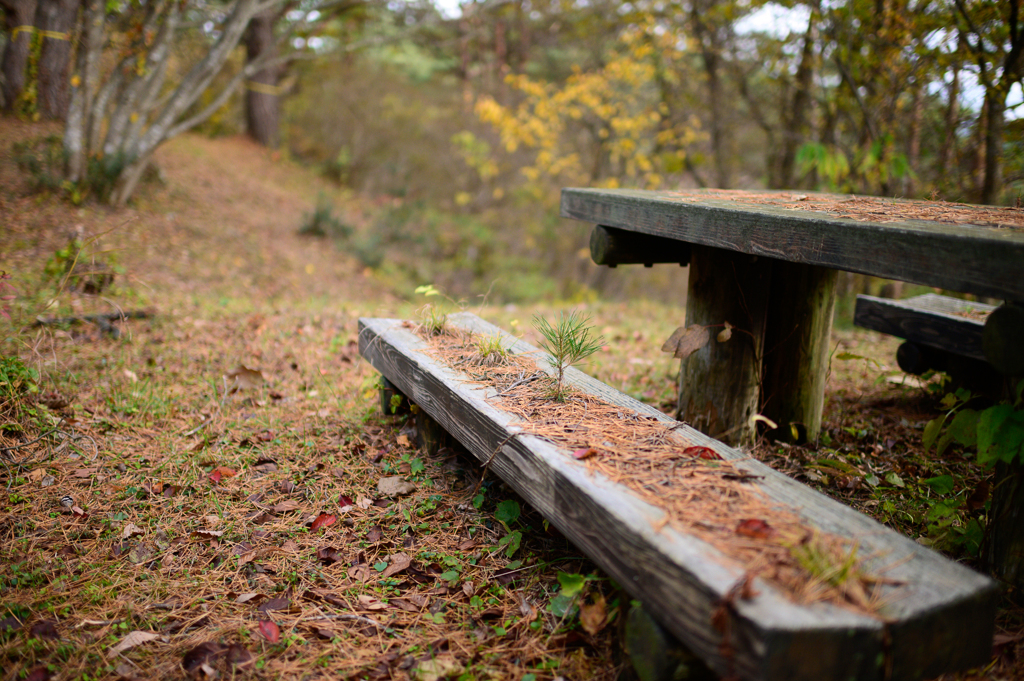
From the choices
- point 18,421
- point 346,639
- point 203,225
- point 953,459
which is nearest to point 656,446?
point 346,639

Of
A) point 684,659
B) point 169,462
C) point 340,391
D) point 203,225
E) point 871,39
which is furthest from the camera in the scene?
point 203,225

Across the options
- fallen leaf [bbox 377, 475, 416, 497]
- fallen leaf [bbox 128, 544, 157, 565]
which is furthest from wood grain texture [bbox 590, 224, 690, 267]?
fallen leaf [bbox 128, 544, 157, 565]

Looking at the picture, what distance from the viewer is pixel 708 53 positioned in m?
8.09

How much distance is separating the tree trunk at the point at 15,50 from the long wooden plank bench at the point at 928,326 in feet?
35.6

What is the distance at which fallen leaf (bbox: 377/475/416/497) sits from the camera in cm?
257

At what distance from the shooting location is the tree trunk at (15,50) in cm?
828

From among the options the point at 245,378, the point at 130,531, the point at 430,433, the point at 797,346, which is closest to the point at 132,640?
the point at 130,531

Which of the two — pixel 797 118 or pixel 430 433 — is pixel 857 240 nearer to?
pixel 430 433

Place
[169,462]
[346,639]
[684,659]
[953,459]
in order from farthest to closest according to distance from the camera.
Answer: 1. [953,459]
2. [169,462]
3. [346,639]
4. [684,659]

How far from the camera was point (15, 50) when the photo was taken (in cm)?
845

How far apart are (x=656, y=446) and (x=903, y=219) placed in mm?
1162

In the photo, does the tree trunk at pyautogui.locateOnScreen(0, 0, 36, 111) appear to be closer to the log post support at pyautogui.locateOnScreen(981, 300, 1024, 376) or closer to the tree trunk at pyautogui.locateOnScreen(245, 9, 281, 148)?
the tree trunk at pyautogui.locateOnScreen(245, 9, 281, 148)

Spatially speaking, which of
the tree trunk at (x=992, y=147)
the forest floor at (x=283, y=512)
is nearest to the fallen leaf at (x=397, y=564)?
the forest floor at (x=283, y=512)

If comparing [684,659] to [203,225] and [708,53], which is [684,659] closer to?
[203,225]
